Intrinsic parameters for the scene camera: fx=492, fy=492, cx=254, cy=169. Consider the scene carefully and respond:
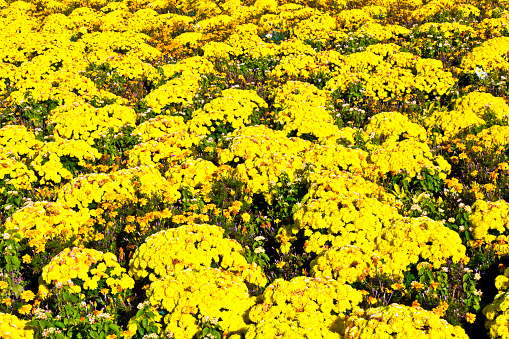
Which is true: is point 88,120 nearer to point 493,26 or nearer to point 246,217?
point 246,217

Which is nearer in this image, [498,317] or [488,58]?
[498,317]

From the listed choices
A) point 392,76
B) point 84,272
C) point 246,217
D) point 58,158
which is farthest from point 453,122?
point 58,158

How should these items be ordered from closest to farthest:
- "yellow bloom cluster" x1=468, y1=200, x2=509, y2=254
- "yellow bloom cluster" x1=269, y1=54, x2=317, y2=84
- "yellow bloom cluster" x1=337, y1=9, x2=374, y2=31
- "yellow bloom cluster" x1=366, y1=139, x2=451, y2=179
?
"yellow bloom cluster" x1=468, y1=200, x2=509, y2=254 → "yellow bloom cluster" x1=366, y1=139, x2=451, y2=179 → "yellow bloom cluster" x1=269, y1=54, x2=317, y2=84 → "yellow bloom cluster" x1=337, y1=9, x2=374, y2=31

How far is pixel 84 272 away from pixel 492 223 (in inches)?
201

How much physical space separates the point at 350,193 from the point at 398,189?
43.0 inches

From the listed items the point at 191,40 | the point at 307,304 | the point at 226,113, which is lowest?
the point at 191,40

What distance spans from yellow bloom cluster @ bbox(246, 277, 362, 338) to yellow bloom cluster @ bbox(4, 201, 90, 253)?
2.98m

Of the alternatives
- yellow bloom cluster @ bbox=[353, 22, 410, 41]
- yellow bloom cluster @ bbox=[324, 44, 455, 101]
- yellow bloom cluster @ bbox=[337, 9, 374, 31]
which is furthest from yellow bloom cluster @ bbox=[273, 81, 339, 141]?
yellow bloom cluster @ bbox=[337, 9, 374, 31]

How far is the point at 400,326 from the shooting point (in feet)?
15.4

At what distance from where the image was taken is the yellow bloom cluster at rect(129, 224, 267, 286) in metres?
6.05

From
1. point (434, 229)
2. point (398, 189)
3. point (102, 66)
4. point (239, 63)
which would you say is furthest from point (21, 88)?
point (434, 229)

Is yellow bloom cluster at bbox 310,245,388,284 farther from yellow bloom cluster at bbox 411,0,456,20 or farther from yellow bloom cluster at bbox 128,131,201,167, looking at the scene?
yellow bloom cluster at bbox 411,0,456,20

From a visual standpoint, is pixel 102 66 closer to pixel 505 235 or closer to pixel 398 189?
pixel 398 189

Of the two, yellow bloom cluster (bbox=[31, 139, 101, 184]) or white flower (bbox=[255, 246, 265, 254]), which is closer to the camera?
white flower (bbox=[255, 246, 265, 254])
